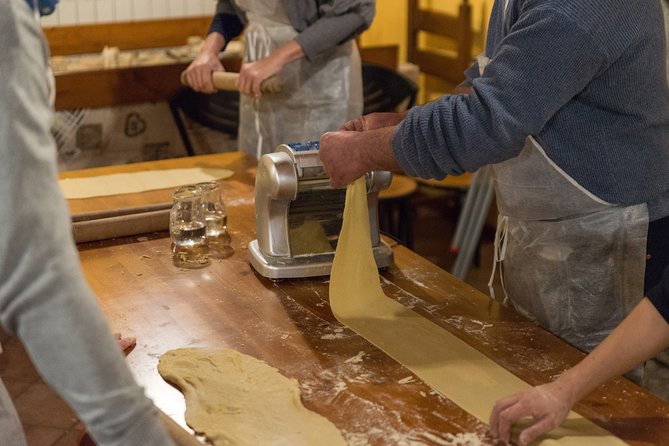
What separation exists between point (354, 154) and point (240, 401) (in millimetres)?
543

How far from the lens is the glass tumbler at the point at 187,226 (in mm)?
2141

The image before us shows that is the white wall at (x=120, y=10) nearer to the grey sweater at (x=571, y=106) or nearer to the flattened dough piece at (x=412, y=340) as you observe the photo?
the flattened dough piece at (x=412, y=340)

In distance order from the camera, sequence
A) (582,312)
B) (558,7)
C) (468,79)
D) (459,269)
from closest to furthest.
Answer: (558,7), (582,312), (468,79), (459,269)

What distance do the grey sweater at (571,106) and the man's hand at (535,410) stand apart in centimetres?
45

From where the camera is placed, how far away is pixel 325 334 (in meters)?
1.73

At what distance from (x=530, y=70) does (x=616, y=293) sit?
557 mm

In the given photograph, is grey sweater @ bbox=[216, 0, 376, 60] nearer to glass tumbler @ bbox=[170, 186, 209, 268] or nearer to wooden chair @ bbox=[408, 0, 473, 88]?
glass tumbler @ bbox=[170, 186, 209, 268]

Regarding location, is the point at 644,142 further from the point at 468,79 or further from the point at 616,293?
the point at 468,79

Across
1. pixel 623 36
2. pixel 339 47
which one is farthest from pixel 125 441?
pixel 339 47

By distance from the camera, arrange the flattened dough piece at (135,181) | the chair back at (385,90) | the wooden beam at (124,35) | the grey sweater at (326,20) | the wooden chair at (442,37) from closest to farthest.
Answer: the flattened dough piece at (135,181), the grey sweater at (326,20), the chair back at (385,90), the wooden beam at (124,35), the wooden chair at (442,37)

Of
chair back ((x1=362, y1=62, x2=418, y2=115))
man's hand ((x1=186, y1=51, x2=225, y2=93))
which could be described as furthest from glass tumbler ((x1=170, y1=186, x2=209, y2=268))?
chair back ((x1=362, y1=62, x2=418, y2=115))

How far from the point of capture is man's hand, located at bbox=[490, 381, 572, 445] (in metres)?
1.32

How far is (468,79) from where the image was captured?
2.03 metres

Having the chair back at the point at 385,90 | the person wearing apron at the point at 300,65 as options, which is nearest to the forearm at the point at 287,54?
the person wearing apron at the point at 300,65
